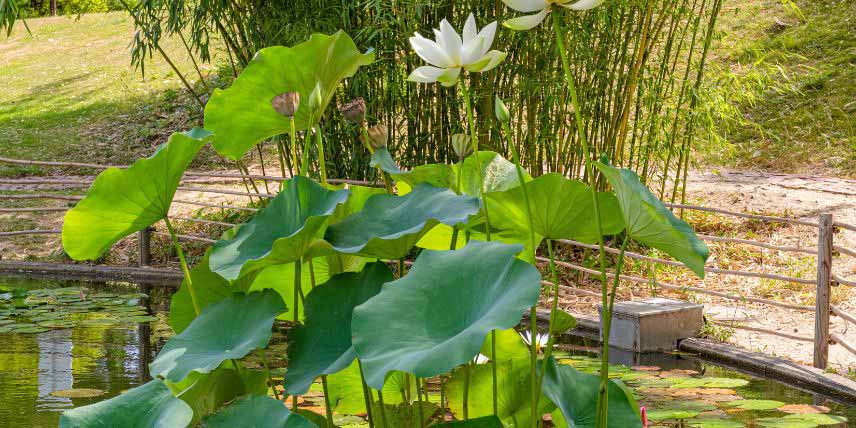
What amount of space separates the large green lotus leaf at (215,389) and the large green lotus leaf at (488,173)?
0.51m

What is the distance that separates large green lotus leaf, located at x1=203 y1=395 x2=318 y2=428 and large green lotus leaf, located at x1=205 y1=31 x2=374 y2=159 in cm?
50

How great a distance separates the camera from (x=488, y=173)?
178cm

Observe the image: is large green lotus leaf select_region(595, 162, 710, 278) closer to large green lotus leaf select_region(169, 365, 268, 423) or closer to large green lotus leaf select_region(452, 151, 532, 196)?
large green lotus leaf select_region(452, 151, 532, 196)

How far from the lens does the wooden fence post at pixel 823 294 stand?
165 inches

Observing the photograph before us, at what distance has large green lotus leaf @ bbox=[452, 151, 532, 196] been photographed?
176 cm

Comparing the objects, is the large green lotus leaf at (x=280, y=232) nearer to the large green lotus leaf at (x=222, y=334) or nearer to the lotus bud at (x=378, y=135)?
the large green lotus leaf at (x=222, y=334)

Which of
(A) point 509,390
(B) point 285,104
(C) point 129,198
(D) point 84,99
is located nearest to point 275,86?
(B) point 285,104

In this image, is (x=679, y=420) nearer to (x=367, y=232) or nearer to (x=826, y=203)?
(x=367, y=232)

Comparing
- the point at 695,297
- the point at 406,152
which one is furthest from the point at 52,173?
the point at 695,297

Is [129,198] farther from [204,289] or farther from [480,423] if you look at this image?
[480,423]

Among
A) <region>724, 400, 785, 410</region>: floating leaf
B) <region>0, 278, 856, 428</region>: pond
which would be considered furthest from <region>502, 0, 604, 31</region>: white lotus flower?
<region>724, 400, 785, 410</region>: floating leaf

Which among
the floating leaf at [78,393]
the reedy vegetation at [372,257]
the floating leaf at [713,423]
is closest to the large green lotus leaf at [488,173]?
the reedy vegetation at [372,257]

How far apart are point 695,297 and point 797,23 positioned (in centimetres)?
688

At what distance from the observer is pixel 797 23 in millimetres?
11445
